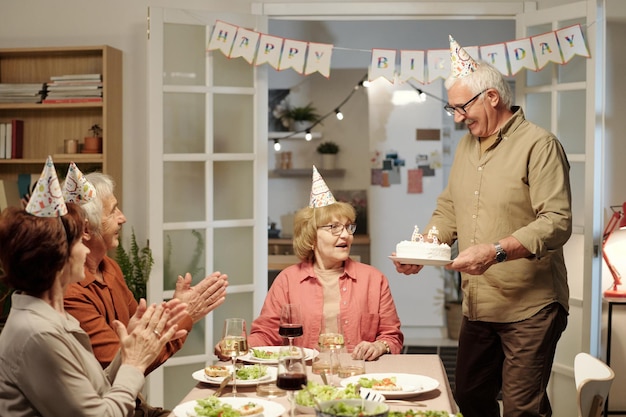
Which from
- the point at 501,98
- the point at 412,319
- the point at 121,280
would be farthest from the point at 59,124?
the point at 412,319

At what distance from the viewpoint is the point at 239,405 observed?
212 cm

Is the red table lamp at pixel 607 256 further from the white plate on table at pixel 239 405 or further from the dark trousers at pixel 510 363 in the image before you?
the white plate on table at pixel 239 405

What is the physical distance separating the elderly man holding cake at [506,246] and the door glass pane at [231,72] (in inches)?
61.0

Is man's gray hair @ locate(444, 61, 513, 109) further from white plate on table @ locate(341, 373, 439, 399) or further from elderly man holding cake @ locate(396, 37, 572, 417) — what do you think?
white plate on table @ locate(341, 373, 439, 399)

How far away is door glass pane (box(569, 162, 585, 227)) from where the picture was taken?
417 centimetres

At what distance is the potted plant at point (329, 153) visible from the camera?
7.83 m

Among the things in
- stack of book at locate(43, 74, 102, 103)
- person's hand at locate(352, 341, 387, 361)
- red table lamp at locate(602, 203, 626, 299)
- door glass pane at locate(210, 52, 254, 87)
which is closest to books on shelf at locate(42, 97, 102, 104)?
stack of book at locate(43, 74, 102, 103)

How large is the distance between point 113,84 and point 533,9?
229 cm

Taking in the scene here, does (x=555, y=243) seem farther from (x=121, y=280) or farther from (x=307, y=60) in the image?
(x=307, y=60)

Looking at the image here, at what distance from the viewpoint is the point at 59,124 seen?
468 centimetres

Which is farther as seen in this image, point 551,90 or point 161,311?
point 551,90

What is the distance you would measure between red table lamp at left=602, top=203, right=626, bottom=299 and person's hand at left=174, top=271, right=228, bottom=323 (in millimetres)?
2347

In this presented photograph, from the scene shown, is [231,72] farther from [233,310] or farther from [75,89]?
[233,310]

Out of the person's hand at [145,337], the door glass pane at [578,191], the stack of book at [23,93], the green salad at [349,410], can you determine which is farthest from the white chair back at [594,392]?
the stack of book at [23,93]
